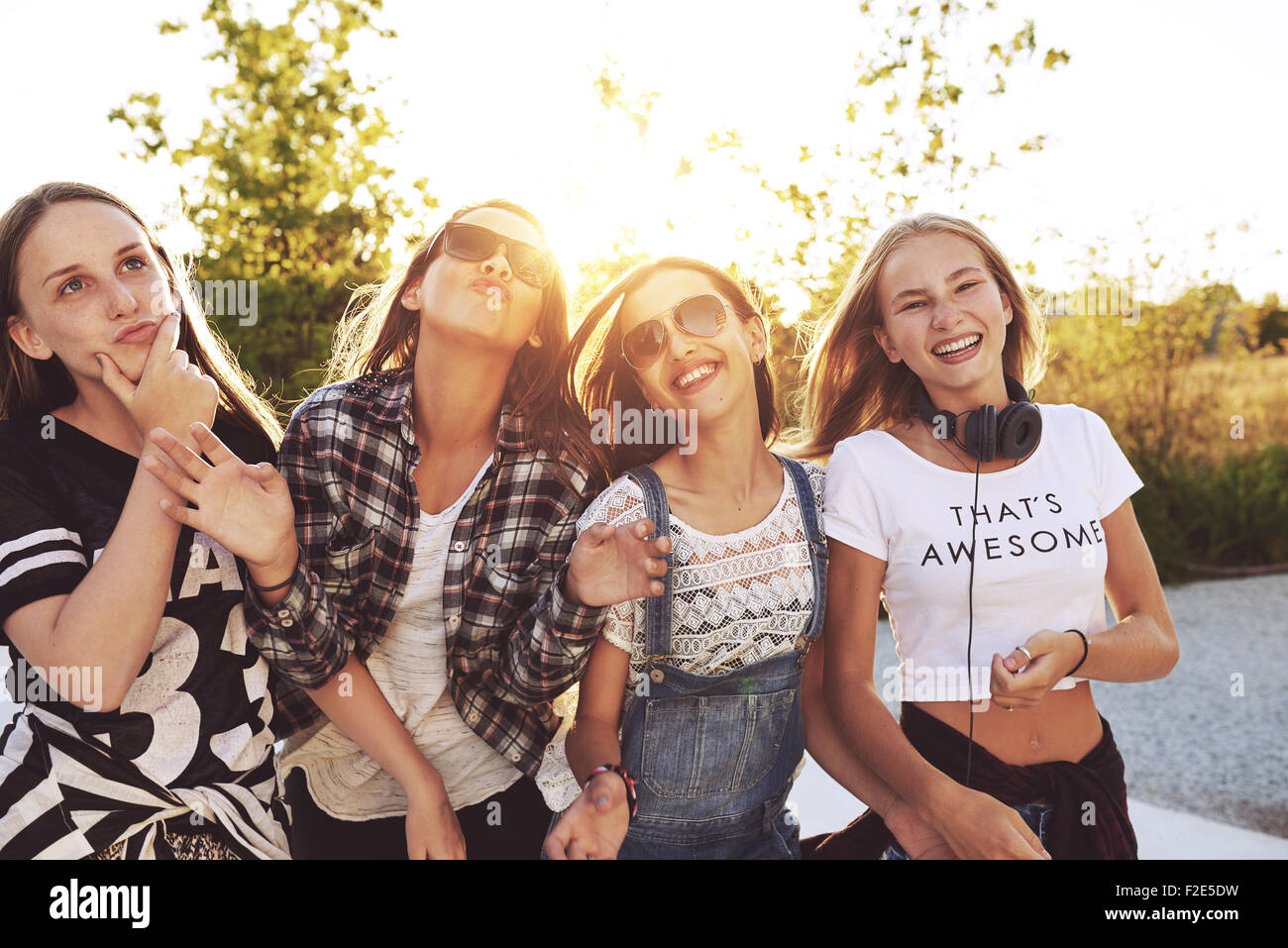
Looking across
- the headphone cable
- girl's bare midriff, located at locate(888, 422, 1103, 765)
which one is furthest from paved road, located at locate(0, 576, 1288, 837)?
the headphone cable

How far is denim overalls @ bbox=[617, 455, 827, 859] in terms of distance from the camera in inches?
95.4

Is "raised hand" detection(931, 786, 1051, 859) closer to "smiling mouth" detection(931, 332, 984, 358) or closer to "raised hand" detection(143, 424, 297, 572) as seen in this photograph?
"smiling mouth" detection(931, 332, 984, 358)

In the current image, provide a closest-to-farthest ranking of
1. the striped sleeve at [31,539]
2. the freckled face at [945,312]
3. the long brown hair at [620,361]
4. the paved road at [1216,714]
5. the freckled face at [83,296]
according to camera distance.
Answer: the striped sleeve at [31,539]
the freckled face at [83,296]
the freckled face at [945,312]
the long brown hair at [620,361]
the paved road at [1216,714]

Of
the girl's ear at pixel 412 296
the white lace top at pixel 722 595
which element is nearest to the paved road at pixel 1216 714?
the white lace top at pixel 722 595

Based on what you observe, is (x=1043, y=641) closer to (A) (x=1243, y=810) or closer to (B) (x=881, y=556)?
(B) (x=881, y=556)

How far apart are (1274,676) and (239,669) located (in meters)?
8.82

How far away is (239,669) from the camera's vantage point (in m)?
2.28

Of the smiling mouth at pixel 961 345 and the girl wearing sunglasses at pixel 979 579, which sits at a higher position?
the smiling mouth at pixel 961 345

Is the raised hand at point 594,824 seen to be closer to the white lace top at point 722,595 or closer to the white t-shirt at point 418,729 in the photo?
the white lace top at point 722,595

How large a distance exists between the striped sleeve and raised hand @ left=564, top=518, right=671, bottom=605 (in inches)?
42.4

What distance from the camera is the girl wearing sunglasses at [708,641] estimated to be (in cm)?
242

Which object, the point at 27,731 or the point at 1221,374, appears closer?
the point at 27,731
